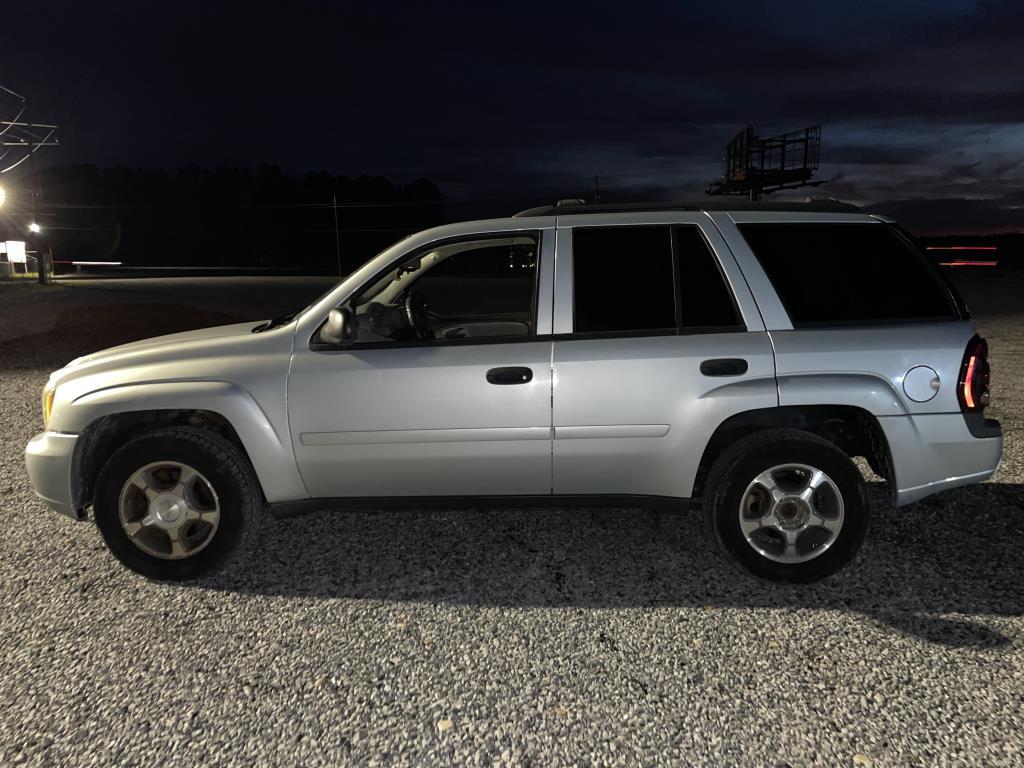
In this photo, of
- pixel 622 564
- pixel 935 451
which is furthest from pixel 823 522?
pixel 622 564

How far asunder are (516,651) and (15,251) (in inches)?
Result: 1517

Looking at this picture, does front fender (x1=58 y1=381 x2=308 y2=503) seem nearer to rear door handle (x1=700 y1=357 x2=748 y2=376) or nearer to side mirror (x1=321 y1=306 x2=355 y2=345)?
side mirror (x1=321 y1=306 x2=355 y2=345)

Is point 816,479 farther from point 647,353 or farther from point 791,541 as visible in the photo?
point 647,353

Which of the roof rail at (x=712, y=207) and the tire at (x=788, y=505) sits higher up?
the roof rail at (x=712, y=207)

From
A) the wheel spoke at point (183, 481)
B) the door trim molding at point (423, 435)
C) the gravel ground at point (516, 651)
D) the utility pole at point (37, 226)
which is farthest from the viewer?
the utility pole at point (37, 226)

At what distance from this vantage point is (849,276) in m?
3.85

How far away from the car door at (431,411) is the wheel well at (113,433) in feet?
1.67

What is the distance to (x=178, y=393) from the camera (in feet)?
12.5

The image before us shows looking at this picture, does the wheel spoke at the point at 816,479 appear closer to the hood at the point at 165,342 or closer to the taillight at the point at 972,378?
the taillight at the point at 972,378

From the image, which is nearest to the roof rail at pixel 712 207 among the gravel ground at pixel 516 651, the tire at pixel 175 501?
the gravel ground at pixel 516 651

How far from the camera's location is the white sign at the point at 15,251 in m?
33.8

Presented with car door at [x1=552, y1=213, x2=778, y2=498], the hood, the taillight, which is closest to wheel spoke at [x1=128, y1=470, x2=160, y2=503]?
the hood

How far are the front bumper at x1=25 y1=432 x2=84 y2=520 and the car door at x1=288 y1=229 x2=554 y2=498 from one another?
1.18 metres

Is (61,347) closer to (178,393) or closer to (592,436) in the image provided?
(178,393)
